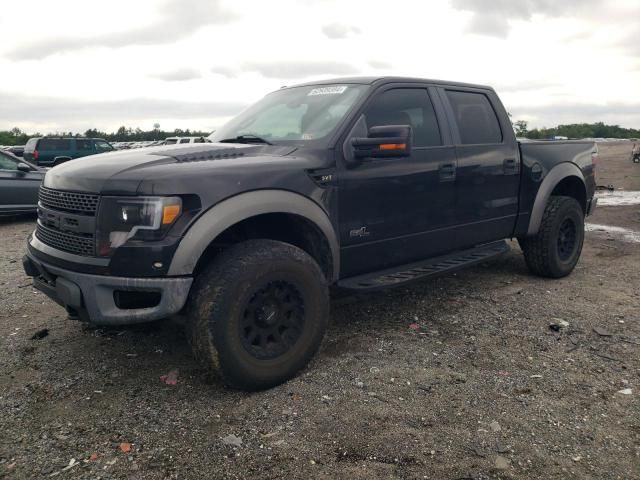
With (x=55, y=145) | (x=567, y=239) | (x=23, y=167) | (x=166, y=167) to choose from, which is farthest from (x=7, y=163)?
(x=55, y=145)

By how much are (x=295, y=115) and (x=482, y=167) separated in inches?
65.3

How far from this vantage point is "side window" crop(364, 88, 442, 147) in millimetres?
3838

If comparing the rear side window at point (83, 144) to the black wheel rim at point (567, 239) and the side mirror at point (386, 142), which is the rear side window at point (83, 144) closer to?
the black wheel rim at point (567, 239)

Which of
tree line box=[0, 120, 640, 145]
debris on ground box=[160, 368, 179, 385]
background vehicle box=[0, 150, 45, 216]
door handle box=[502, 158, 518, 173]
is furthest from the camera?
tree line box=[0, 120, 640, 145]

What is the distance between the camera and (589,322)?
167 inches

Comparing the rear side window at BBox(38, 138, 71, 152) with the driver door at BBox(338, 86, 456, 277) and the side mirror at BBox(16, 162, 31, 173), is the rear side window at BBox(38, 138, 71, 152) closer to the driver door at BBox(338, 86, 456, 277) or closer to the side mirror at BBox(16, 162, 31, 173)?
the side mirror at BBox(16, 162, 31, 173)

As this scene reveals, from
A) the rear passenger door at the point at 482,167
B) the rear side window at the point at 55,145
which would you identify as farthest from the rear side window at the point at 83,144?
the rear passenger door at the point at 482,167

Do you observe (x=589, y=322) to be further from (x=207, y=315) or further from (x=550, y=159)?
(x=207, y=315)

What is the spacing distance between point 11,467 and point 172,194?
145 centimetres

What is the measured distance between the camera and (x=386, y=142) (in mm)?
3309

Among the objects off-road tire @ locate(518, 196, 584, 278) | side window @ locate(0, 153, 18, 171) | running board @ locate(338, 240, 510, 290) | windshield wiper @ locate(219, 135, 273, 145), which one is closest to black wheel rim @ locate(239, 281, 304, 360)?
running board @ locate(338, 240, 510, 290)

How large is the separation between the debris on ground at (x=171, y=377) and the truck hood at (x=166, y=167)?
1.21 metres

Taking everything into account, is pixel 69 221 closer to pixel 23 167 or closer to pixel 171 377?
pixel 171 377

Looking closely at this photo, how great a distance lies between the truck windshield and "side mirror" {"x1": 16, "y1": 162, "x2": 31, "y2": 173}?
6.63m
